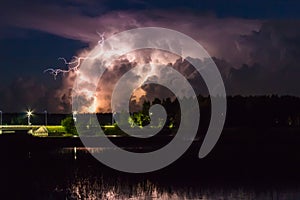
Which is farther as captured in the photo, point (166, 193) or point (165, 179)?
point (165, 179)

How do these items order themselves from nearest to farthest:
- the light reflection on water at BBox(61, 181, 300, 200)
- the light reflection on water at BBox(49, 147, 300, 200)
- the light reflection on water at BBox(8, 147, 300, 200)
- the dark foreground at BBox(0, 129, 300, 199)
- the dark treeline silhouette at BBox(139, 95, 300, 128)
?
the light reflection on water at BBox(61, 181, 300, 200) → the light reflection on water at BBox(49, 147, 300, 200) → the light reflection on water at BBox(8, 147, 300, 200) → the dark foreground at BBox(0, 129, 300, 199) → the dark treeline silhouette at BBox(139, 95, 300, 128)

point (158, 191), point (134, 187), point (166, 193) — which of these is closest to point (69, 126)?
point (134, 187)

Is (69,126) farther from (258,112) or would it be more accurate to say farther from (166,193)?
(166,193)

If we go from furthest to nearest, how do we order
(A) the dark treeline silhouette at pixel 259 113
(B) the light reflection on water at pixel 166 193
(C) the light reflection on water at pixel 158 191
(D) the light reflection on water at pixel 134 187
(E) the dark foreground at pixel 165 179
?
(A) the dark treeline silhouette at pixel 259 113
(E) the dark foreground at pixel 165 179
(D) the light reflection on water at pixel 134 187
(C) the light reflection on water at pixel 158 191
(B) the light reflection on water at pixel 166 193

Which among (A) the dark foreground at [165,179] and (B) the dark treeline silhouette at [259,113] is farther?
(B) the dark treeline silhouette at [259,113]

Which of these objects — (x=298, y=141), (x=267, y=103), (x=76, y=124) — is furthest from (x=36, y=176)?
(x=267, y=103)

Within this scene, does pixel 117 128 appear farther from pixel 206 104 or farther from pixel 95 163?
pixel 95 163

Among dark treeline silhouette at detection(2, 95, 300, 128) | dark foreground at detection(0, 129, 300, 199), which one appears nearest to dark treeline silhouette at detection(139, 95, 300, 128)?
dark treeline silhouette at detection(2, 95, 300, 128)

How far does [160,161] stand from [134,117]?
104 metres

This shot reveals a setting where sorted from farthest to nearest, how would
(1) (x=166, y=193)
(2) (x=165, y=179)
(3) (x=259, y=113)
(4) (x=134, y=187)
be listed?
(3) (x=259, y=113) < (2) (x=165, y=179) < (4) (x=134, y=187) < (1) (x=166, y=193)

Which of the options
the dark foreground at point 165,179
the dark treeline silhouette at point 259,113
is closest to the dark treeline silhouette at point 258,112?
the dark treeline silhouette at point 259,113

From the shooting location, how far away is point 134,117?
157 m

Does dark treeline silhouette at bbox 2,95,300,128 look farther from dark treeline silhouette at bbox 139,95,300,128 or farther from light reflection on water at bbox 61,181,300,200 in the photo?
light reflection on water at bbox 61,181,300,200

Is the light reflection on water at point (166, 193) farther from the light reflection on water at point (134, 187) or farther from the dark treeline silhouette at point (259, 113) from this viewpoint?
the dark treeline silhouette at point (259, 113)
